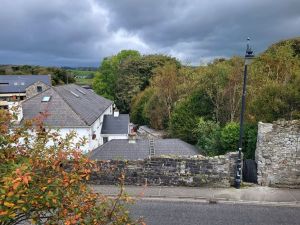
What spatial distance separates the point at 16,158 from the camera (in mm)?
4348

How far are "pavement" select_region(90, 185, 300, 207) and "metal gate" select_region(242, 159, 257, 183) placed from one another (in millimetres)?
717

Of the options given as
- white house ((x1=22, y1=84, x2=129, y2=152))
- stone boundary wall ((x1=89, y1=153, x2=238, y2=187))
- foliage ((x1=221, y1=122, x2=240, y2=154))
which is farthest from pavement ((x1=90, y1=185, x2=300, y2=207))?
white house ((x1=22, y1=84, x2=129, y2=152))

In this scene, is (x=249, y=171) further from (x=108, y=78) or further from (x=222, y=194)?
(x=108, y=78)

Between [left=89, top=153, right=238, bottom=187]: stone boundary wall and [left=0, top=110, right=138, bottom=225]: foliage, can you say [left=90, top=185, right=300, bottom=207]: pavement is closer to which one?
[left=89, top=153, right=238, bottom=187]: stone boundary wall

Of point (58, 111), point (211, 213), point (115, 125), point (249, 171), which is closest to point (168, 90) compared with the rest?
point (115, 125)

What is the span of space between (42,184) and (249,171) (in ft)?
34.3

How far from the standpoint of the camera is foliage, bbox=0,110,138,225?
3145 mm

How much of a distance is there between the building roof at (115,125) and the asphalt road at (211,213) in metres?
21.6

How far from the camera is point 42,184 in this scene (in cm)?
350

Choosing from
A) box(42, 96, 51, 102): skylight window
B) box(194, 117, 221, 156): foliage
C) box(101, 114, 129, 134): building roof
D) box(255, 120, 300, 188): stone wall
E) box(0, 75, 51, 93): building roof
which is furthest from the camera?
box(0, 75, 51, 93): building roof

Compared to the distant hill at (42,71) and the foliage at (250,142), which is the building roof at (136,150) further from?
the distant hill at (42,71)

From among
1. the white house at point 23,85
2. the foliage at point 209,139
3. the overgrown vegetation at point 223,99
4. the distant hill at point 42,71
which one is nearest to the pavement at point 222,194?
the overgrown vegetation at point 223,99

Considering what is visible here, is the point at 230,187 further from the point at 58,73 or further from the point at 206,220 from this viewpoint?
the point at 58,73

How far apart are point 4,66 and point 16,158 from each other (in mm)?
104989
